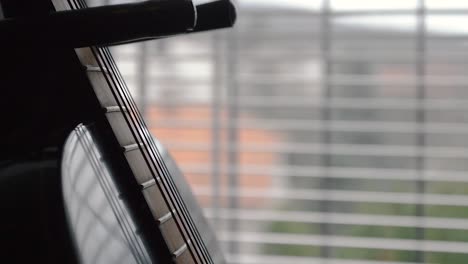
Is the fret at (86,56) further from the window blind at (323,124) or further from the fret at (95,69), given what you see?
the window blind at (323,124)

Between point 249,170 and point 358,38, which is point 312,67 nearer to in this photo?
point 358,38

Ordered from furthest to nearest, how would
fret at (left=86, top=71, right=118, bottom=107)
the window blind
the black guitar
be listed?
the window blind → fret at (left=86, top=71, right=118, bottom=107) → the black guitar

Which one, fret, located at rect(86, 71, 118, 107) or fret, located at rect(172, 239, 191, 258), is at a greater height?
fret, located at rect(86, 71, 118, 107)

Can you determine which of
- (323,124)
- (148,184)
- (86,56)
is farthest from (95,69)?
(323,124)

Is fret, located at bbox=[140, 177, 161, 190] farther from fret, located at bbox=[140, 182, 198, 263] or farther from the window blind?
the window blind

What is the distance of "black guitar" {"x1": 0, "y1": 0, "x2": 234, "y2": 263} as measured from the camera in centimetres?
62

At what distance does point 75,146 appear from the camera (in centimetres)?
68

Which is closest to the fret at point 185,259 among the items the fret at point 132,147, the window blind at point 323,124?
the fret at point 132,147

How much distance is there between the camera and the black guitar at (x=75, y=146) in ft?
2.04

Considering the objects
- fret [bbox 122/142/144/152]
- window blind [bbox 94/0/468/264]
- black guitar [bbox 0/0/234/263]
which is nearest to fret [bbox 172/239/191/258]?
black guitar [bbox 0/0/234/263]

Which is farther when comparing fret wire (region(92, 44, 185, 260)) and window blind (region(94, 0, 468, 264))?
window blind (region(94, 0, 468, 264))

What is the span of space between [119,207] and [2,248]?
0.43 ft

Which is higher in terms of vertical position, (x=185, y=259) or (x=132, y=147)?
(x=132, y=147)

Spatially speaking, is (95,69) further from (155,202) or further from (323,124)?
(323,124)
